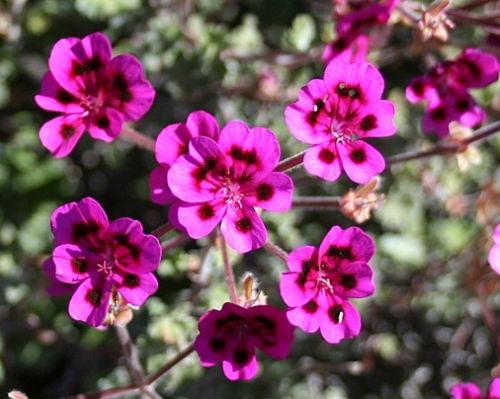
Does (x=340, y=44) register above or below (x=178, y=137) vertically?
below

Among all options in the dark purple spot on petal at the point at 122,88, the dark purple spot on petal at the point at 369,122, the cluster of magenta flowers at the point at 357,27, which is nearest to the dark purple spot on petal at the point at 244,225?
the dark purple spot on petal at the point at 369,122

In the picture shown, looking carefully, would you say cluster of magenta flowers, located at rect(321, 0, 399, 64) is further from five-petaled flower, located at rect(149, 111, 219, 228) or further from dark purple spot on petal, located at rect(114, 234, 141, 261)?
dark purple spot on petal, located at rect(114, 234, 141, 261)

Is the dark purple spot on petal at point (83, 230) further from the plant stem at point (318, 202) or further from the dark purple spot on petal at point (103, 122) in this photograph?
the plant stem at point (318, 202)

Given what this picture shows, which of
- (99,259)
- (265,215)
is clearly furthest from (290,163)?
(265,215)

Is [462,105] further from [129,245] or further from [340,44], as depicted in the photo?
[129,245]

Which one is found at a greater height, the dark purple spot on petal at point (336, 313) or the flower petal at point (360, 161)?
the flower petal at point (360, 161)

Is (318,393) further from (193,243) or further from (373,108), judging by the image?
(373,108)

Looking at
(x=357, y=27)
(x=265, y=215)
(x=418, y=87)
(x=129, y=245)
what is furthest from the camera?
(x=265, y=215)

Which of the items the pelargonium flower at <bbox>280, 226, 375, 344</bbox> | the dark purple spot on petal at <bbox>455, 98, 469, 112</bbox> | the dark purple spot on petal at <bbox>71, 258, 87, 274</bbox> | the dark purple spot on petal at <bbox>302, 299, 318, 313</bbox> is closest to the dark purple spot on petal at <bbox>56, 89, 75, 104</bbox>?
the dark purple spot on petal at <bbox>71, 258, 87, 274</bbox>
